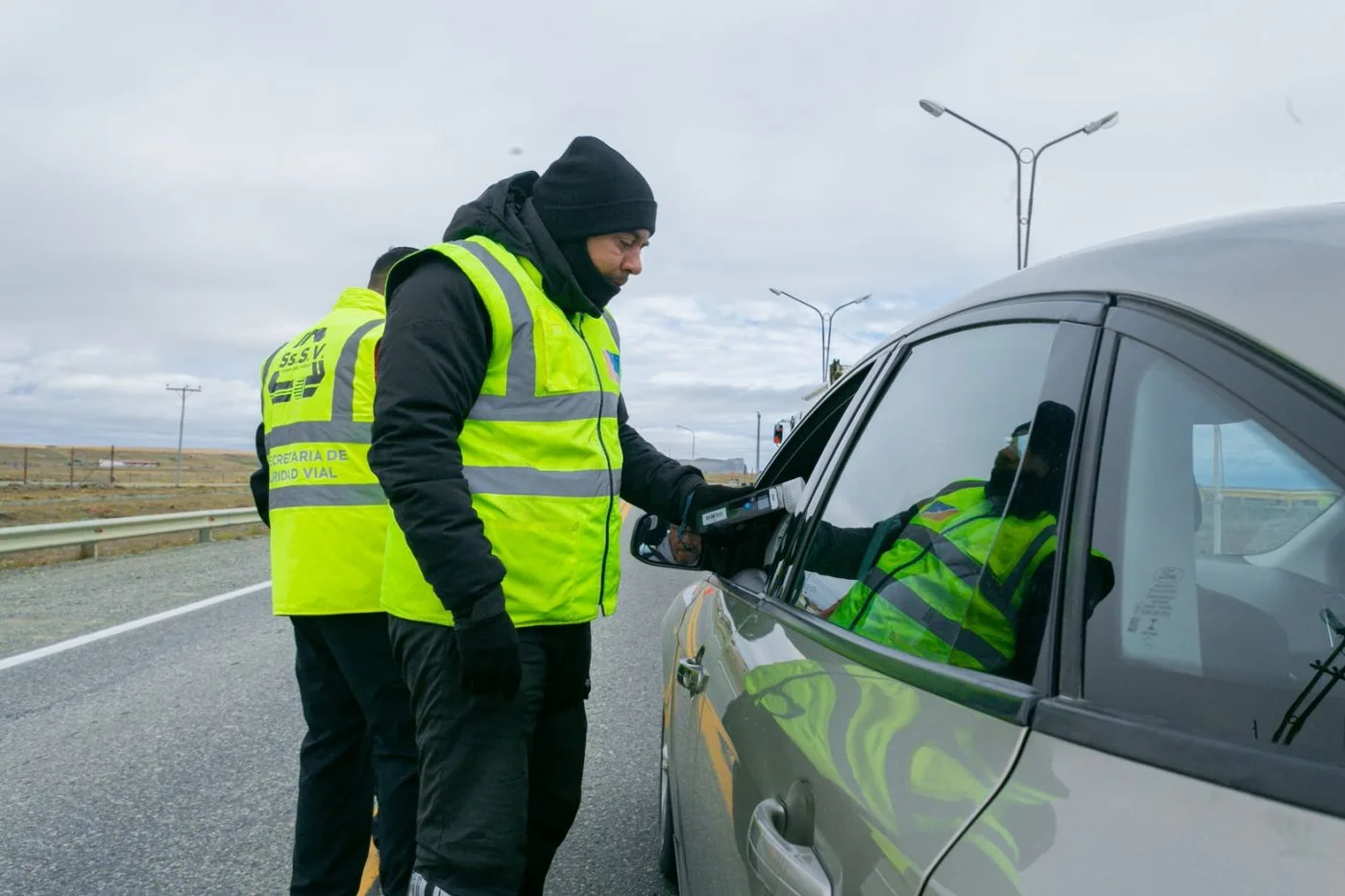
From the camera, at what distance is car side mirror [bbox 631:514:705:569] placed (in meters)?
2.67

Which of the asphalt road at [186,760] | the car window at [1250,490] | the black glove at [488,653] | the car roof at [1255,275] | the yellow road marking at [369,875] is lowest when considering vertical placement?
the yellow road marking at [369,875]

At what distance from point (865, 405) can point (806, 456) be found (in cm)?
73

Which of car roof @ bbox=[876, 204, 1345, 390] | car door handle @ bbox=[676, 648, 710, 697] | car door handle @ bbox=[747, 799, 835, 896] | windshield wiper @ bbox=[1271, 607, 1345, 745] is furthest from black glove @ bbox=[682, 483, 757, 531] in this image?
windshield wiper @ bbox=[1271, 607, 1345, 745]

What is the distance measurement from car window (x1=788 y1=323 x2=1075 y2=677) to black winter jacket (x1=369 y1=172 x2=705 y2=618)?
68 centimetres

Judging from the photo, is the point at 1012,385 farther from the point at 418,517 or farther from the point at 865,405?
the point at 418,517

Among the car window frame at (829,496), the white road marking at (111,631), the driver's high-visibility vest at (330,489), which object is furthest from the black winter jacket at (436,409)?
the white road marking at (111,631)

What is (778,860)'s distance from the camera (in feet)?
4.50

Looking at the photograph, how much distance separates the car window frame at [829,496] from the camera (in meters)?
1.10

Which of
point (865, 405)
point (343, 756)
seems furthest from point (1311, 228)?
point (343, 756)

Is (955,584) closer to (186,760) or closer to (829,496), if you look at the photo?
(829,496)

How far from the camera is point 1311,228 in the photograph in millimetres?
1048

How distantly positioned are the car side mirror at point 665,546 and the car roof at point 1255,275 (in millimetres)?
1499

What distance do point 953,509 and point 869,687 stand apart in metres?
0.30

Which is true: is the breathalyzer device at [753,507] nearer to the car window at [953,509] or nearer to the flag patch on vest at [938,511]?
the car window at [953,509]
